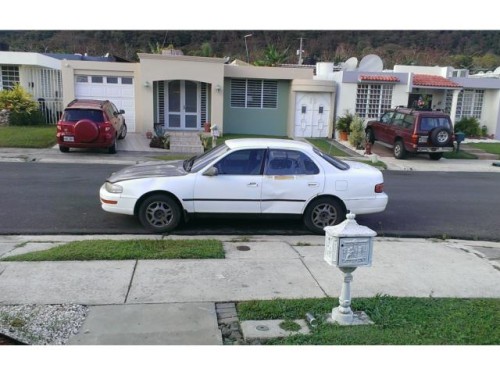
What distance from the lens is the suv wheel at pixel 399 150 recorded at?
58.9 feet

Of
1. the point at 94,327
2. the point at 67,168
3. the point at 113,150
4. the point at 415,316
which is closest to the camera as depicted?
the point at 94,327

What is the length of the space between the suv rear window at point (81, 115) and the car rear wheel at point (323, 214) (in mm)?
10318

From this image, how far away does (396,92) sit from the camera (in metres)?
23.3

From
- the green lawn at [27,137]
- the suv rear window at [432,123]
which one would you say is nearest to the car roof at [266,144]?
the suv rear window at [432,123]

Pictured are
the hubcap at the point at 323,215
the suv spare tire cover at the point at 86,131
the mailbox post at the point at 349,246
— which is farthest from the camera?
the suv spare tire cover at the point at 86,131

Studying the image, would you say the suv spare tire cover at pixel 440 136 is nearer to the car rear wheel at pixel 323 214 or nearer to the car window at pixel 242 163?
Answer: the car rear wheel at pixel 323 214

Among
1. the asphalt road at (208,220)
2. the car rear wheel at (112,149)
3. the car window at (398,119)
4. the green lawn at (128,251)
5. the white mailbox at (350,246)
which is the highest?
the car window at (398,119)

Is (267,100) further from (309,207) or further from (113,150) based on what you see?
(309,207)

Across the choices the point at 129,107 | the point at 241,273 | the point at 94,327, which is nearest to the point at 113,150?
the point at 129,107

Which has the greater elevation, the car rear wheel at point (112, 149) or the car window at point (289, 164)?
the car window at point (289, 164)

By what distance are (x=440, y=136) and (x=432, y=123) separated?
0.55m

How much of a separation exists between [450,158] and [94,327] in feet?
58.0

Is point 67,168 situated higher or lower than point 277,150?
lower

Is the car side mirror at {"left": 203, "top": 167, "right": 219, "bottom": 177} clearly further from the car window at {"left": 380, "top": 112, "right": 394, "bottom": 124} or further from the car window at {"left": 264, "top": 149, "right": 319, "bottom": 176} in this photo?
the car window at {"left": 380, "top": 112, "right": 394, "bottom": 124}
